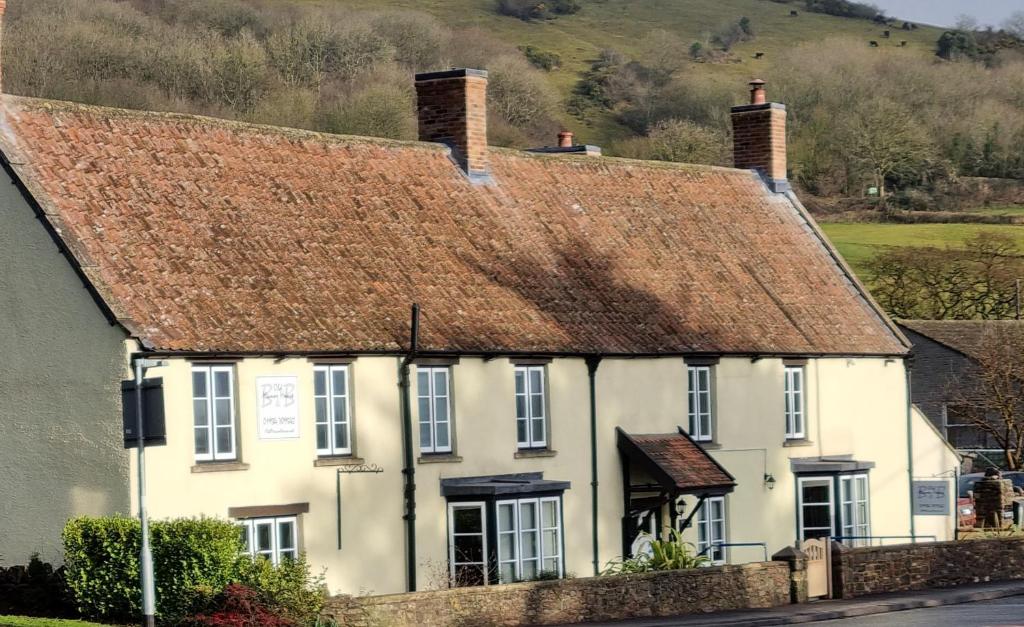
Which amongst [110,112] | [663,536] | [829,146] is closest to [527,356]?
[663,536]

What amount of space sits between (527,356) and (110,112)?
8036mm

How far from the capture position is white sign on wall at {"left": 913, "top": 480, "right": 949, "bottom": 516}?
3656 cm

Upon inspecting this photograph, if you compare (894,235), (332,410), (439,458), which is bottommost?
(439,458)

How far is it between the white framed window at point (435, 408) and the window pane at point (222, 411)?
374 cm

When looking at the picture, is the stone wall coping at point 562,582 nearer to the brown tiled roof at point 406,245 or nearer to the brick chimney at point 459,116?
the brown tiled roof at point 406,245

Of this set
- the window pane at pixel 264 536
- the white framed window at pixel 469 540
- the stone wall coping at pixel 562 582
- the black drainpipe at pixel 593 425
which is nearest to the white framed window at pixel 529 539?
the white framed window at pixel 469 540

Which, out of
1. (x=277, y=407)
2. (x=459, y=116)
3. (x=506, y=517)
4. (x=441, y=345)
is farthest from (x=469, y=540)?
(x=459, y=116)

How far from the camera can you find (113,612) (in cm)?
2300

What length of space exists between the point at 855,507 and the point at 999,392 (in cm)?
2381

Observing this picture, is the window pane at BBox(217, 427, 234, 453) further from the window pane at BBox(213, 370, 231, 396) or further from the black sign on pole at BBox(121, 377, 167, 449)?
the black sign on pole at BBox(121, 377, 167, 449)

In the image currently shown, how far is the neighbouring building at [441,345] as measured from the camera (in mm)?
25781

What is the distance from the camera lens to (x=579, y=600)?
25797 millimetres

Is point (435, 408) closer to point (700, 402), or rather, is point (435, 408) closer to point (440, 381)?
point (440, 381)

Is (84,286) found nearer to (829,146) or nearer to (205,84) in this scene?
(205,84)
